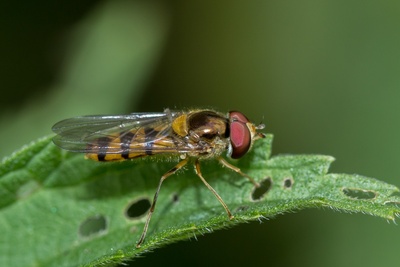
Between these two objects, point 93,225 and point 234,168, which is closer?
point 234,168

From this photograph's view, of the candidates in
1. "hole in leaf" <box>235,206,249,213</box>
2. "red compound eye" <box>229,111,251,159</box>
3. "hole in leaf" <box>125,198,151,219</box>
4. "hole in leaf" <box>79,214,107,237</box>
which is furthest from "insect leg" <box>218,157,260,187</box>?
"hole in leaf" <box>79,214,107,237</box>

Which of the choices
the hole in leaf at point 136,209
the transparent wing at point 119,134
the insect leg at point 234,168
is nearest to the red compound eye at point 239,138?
the insect leg at point 234,168

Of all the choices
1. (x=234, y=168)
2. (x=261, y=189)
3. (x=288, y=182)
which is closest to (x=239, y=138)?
(x=234, y=168)

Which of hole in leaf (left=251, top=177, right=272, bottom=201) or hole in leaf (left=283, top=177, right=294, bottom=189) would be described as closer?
hole in leaf (left=283, top=177, right=294, bottom=189)

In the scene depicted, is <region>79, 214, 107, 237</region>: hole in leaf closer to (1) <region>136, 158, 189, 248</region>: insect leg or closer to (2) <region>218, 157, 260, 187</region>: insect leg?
(1) <region>136, 158, 189, 248</region>: insect leg

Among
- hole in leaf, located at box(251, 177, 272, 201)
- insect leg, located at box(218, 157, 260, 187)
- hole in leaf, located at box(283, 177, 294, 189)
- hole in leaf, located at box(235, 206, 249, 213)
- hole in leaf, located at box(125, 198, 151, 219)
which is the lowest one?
hole in leaf, located at box(125, 198, 151, 219)

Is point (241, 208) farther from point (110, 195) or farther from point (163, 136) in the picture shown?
point (110, 195)
